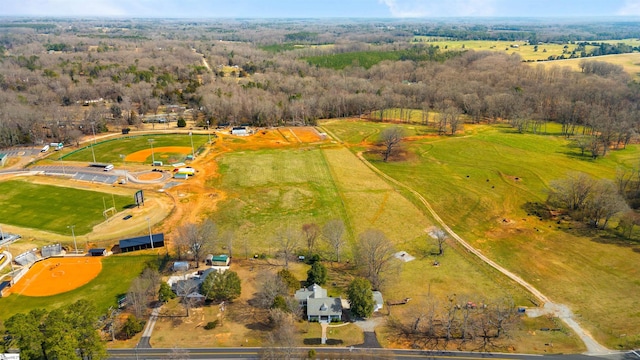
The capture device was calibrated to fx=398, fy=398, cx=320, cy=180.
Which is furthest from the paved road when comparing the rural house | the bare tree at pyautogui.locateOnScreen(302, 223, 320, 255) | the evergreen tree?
the bare tree at pyautogui.locateOnScreen(302, 223, 320, 255)

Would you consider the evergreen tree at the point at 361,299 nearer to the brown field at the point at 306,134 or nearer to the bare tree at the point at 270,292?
the bare tree at the point at 270,292

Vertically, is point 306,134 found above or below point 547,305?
above

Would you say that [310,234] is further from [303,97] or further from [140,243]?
[303,97]

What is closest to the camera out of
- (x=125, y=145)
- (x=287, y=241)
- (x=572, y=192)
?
(x=287, y=241)

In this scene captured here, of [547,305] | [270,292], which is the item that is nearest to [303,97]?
[270,292]

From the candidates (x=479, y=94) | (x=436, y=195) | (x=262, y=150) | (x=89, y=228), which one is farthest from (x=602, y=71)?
(x=89, y=228)
